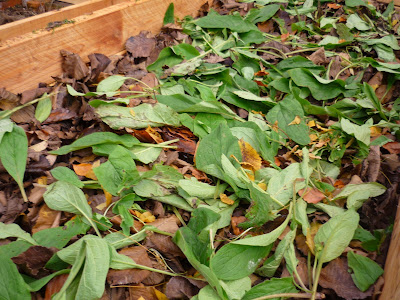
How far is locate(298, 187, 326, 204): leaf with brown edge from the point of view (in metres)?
1.02

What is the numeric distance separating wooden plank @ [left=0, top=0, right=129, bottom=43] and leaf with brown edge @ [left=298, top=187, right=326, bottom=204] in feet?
3.61

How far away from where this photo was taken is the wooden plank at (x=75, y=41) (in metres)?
A: 1.23

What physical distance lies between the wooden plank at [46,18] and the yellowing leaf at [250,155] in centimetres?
89

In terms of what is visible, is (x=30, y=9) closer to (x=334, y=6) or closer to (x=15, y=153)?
(x=15, y=153)

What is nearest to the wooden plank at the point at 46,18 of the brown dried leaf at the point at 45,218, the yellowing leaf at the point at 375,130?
the brown dried leaf at the point at 45,218

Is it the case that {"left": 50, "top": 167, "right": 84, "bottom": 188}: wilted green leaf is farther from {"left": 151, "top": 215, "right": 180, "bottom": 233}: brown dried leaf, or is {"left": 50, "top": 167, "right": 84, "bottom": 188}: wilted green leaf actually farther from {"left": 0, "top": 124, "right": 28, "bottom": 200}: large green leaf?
{"left": 151, "top": 215, "right": 180, "bottom": 233}: brown dried leaf

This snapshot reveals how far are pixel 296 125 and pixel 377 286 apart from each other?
2.00 ft

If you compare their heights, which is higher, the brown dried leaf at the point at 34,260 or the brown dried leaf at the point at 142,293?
the brown dried leaf at the point at 34,260

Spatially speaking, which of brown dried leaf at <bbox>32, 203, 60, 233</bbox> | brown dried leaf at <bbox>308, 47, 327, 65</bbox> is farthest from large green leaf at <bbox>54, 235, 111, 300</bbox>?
brown dried leaf at <bbox>308, 47, 327, 65</bbox>

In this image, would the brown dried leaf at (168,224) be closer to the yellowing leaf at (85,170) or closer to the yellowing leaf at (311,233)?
the yellowing leaf at (85,170)

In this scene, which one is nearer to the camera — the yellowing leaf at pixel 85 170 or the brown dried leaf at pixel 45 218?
the brown dried leaf at pixel 45 218

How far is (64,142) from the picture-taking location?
3.92 ft

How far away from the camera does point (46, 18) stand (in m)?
1.39

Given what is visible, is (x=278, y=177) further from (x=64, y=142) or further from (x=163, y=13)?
(x=163, y=13)
